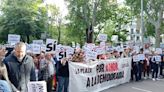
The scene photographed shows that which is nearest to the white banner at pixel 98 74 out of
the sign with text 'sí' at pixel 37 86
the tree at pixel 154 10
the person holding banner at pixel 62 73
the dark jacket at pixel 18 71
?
the person holding banner at pixel 62 73

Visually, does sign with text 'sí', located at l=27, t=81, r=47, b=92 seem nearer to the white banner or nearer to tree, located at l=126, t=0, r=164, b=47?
the white banner

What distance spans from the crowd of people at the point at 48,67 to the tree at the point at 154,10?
2061 cm

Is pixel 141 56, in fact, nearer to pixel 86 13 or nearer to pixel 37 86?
pixel 37 86

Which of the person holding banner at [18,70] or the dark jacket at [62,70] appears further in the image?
the dark jacket at [62,70]

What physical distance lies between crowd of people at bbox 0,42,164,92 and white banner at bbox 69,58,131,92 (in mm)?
361

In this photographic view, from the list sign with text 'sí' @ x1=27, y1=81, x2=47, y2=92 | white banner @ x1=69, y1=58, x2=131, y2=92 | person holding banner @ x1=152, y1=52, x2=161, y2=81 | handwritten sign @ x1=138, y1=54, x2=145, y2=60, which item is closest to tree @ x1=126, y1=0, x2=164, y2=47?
person holding banner @ x1=152, y1=52, x2=161, y2=81

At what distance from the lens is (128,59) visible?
801 inches

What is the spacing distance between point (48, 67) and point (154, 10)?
33.8m

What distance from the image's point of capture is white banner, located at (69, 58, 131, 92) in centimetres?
1416

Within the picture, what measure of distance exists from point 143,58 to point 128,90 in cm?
518

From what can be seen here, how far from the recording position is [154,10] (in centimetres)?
4441

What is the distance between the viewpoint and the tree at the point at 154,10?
1689 inches

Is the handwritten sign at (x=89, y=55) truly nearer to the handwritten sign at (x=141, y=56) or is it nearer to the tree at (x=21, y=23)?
the handwritten sign at (x=141, y=56)

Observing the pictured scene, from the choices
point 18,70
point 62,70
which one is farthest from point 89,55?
point 18,70
